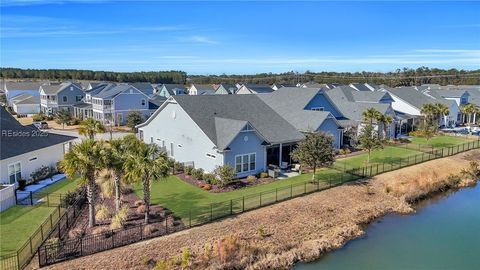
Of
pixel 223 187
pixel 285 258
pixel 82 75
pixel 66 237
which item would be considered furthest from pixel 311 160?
pixel 82 75

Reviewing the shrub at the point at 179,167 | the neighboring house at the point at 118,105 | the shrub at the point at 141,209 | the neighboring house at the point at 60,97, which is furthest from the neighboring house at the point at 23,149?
the neighboring house at the point at 60,97

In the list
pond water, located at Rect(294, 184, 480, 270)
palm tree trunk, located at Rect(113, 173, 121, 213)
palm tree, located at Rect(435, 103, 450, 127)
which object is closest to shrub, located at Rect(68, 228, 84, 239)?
palm tree trunk, located at Rect(113, 173, 121, 213)

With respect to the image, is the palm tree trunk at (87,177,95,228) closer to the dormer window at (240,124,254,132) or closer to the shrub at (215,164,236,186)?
the shrub at (215,164,236,186)

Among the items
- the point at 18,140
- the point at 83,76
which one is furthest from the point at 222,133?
the point at 83,76

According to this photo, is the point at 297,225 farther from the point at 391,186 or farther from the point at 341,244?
the point at 391,186

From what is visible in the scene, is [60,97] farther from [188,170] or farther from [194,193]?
[194,193]

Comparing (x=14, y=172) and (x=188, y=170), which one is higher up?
(x=14, y=172)

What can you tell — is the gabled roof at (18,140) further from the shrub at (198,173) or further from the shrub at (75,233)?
the shrub at (198,173)
